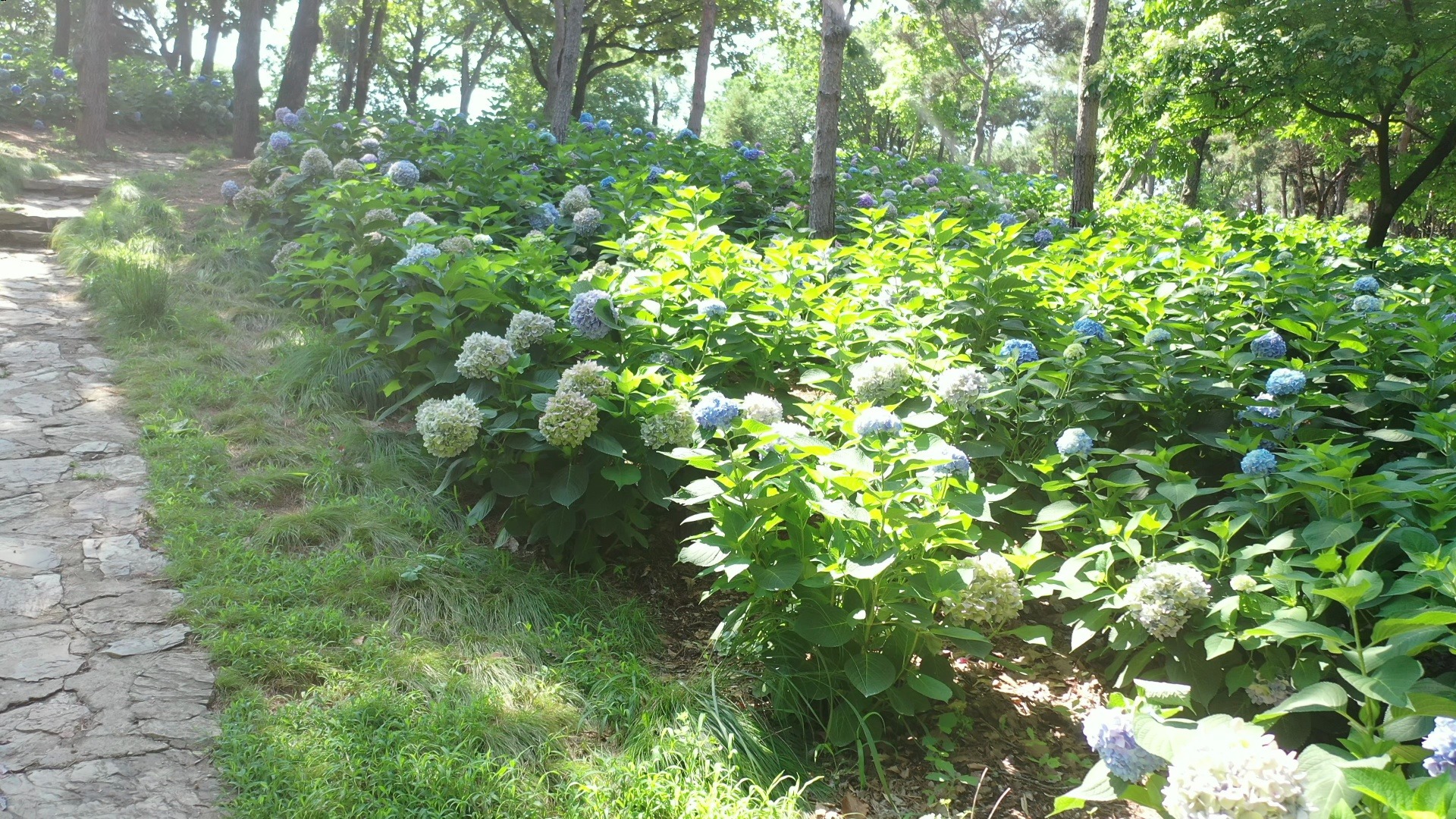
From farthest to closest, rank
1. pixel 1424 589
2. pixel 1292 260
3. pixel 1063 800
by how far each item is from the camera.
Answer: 1. pixel 1292 260
2. pixel 1424 589
3. pixel 1063 800

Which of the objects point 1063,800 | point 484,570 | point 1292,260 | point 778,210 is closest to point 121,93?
point 778,210


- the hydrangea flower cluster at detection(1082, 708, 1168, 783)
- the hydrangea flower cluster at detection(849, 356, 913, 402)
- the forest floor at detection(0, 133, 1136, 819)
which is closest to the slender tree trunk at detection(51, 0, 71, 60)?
the forest floor at detection(0, 133, 1136, 819)

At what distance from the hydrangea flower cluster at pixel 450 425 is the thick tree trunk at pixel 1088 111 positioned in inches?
264

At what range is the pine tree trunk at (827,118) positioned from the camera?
605 centimetres

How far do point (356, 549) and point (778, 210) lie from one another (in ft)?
15.1

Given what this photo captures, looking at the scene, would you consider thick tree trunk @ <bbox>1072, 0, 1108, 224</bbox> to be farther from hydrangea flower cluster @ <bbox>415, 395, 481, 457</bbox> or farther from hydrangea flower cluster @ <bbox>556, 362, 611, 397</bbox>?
hydrangea flower cluster @ <bbox>415, 395, 481, 457</bbox>

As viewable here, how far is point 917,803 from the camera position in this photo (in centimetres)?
248

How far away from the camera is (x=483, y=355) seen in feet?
11.2

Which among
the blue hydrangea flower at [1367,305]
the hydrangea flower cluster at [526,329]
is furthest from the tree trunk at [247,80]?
the blue hydrangea flower at [1367,305]

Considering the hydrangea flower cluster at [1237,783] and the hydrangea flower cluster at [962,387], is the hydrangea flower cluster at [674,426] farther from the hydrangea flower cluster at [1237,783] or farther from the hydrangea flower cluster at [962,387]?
the hydrangea flower cluster at [1237,783]

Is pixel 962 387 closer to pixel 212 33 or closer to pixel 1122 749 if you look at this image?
pixel 1122 749

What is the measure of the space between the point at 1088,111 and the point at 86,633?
8500 mm

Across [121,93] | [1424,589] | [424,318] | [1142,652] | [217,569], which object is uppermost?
[121,93]

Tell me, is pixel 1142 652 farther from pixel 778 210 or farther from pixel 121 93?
pixel 121 93
